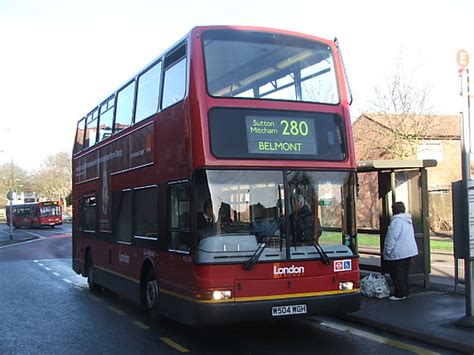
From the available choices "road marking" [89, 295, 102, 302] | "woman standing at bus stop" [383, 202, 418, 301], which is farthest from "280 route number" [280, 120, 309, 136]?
"road marking" [89, 295, 102, 302]

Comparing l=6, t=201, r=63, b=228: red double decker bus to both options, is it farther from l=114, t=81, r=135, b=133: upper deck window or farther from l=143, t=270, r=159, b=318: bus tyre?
l=143, t=270, r=159, b=318: bus tyre

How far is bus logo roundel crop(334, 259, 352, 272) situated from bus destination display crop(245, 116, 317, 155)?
148cm

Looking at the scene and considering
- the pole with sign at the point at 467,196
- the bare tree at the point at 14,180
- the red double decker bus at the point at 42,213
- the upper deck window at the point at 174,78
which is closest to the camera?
the pole with sign at the point at 467,196

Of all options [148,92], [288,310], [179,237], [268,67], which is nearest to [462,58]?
[268,67]

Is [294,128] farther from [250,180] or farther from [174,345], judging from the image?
[174,345]

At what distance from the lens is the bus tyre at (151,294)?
796 cm

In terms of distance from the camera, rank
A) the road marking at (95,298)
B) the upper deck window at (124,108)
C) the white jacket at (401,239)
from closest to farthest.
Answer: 1. the white jacket at (401,239)
2. the upper deck window at (124,108)
3. the road marking at (95,298)

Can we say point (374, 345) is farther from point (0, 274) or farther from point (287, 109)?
point (0, 274)

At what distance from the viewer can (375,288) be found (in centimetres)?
935

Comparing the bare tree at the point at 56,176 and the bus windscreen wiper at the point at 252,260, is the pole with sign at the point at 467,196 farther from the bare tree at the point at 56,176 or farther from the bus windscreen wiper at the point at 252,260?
the bare tree at the point at 56,176

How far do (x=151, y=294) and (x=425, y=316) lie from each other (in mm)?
4111

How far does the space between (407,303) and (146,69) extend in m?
5.81

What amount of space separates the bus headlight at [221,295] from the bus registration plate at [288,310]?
0.61m

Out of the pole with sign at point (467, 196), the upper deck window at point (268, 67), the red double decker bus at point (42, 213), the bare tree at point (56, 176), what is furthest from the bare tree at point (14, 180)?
the pole with sign at point (467, 196)
